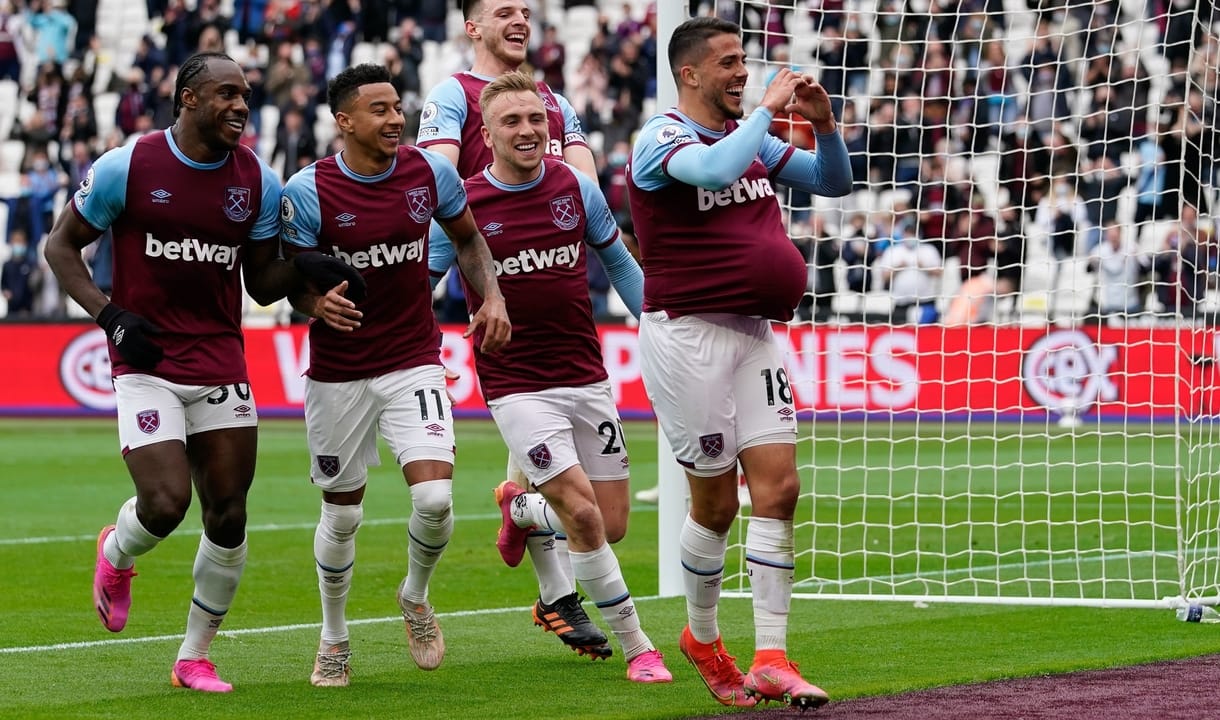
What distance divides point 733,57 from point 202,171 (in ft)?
6.49

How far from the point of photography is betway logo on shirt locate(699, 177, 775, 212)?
6.41 m

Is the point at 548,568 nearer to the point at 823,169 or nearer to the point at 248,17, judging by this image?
the point at 823,169

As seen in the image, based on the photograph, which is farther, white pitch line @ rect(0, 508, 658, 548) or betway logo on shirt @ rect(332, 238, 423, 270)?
white pitch line @ rect(0, 508, 658, 548)

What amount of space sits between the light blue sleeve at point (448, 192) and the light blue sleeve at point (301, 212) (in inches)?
17.8

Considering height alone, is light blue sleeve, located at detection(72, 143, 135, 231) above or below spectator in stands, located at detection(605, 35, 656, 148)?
below

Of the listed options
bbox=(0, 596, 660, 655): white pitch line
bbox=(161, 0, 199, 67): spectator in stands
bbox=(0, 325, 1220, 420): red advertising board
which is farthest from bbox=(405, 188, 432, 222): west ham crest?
bbox=(161, 0, 199, 67): spectator in stands

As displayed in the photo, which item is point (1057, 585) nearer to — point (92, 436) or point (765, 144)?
point (765, 144)

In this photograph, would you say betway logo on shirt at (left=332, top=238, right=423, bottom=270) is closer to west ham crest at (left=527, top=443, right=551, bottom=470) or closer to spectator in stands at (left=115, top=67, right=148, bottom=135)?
west ham crest at (left=527, top=443, right=551, bottom=470)

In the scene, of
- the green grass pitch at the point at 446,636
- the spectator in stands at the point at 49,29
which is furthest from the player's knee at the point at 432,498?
the spectator in stands at the point at 49,29

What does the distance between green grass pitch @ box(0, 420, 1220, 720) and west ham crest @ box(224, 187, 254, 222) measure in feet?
5.72

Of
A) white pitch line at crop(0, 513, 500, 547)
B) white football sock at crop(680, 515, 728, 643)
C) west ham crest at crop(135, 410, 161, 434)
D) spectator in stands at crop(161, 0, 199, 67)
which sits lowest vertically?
white pitch line at crop(0, 513, 500, 547)

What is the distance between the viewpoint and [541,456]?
7004 mm

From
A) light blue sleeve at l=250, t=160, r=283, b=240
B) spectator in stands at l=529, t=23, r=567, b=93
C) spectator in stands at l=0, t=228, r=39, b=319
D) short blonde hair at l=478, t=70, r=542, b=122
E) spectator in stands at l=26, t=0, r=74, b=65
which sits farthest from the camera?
spectator in stands at l=26, t=0, r=74, b=65

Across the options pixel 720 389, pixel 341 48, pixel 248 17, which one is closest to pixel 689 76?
pixel 720 389
